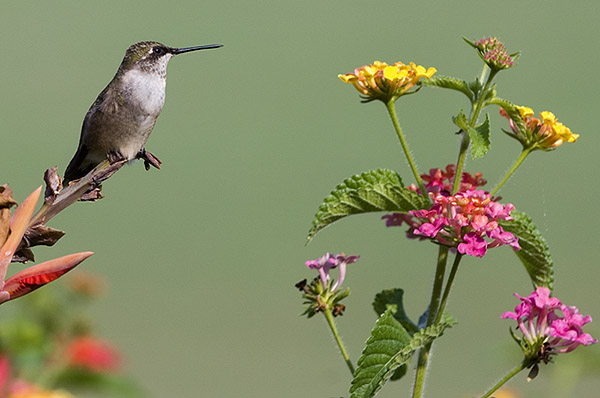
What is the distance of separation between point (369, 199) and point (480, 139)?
0.15 m

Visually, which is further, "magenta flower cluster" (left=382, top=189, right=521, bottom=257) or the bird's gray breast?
the bird's gray breast

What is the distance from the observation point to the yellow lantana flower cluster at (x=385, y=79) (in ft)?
3.23

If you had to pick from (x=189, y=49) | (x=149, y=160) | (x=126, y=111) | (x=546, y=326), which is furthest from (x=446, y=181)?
(x=126, y=111)

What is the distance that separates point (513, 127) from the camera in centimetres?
101

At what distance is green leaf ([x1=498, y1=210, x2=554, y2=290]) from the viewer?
963 mm

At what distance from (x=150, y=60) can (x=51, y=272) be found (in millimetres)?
941

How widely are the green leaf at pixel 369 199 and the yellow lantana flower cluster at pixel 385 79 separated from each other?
0.33 feet

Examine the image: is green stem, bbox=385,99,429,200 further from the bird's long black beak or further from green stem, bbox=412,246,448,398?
the bird's long black beak

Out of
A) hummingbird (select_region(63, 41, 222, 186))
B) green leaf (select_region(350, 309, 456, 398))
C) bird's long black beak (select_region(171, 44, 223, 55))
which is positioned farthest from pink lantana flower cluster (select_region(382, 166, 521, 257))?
hummingbird (select_region(63, 41, 222, 186))

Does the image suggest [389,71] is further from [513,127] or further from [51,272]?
[51,272]

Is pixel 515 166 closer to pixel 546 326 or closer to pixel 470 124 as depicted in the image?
pixel 470 124

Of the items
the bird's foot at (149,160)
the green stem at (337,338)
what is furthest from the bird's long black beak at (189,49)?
the green stem at (337,338)

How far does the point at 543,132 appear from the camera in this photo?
38.8 inches

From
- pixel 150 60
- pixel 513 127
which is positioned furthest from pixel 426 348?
pixel 150 60
